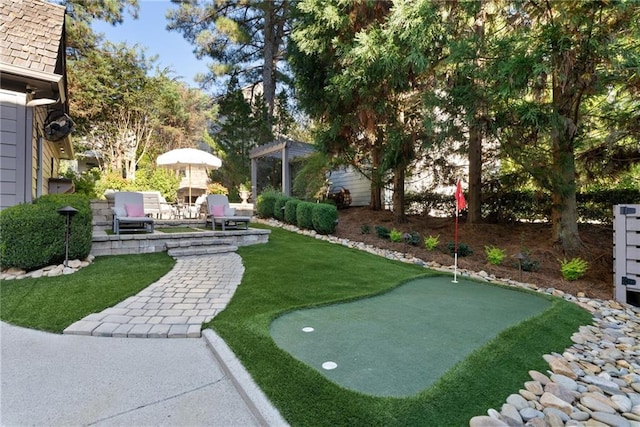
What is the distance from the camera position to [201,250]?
6859 millimetres

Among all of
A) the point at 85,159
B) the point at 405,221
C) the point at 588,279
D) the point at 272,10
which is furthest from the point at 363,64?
the point at 85,159

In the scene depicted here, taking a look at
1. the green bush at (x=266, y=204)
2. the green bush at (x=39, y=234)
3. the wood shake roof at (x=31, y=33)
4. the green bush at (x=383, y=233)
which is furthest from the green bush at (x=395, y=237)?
the wood shake roof at (x=31, y=33)

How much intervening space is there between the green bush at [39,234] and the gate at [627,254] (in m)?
8.65

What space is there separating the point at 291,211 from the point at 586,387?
845 cm

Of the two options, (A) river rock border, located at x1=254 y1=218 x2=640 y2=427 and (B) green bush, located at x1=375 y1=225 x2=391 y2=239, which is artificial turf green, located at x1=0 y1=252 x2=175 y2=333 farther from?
(B) green bush, located at x1=375 y1=225 x2=391 y2=239

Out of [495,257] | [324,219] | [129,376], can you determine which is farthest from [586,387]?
[324,219]

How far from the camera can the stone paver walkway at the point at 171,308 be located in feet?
10.0

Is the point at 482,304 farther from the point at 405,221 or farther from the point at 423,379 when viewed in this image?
the point at 405,221

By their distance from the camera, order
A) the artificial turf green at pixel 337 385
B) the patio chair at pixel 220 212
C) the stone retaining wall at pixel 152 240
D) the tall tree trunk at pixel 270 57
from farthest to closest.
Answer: the tall tree trunk at pixel 270 57 < the patio chair at pixel 220 212 < the stone retaining wall at pixel 152 240 < the artificial turf green at pixel 337 385

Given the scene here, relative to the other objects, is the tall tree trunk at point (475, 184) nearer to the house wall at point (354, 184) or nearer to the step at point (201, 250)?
the house wall at point (354, 184)

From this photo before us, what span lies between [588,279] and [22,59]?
34.9ft

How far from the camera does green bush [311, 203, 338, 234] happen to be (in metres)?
8.81

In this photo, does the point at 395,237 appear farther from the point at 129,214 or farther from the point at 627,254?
the point at 129,214

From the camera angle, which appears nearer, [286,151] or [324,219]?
[324,219]
